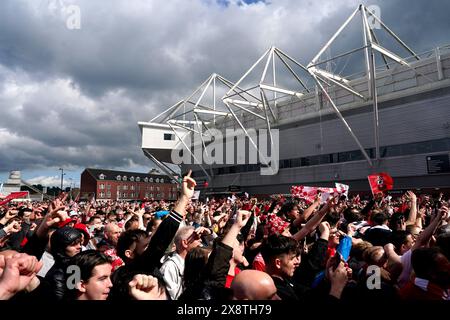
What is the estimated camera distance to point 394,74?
1124 inches

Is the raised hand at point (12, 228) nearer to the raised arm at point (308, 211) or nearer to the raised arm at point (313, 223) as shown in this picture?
the raised arm at point (313, 223)

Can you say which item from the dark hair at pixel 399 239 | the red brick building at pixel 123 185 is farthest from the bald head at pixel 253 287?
the red brick building at pixel 123 185

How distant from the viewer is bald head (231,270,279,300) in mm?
1758

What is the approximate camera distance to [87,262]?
224 cm

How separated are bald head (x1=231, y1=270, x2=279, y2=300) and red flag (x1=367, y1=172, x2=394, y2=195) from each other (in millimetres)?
11330

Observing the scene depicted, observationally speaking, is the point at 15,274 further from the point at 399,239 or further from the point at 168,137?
the point at 168,137

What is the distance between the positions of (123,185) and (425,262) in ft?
280

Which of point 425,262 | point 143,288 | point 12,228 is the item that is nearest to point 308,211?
point 425,262

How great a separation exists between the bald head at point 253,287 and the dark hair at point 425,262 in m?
1.22

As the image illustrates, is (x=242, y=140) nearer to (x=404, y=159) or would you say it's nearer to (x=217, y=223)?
(x=404, y=159)

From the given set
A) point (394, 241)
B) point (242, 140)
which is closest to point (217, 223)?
point (394, 241)

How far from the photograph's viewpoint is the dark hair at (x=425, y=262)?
2.20m

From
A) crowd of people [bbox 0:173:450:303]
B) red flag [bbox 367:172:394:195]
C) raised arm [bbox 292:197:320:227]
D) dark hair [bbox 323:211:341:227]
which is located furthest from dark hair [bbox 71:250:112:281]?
red flag [bbox 367:172:394:195]
